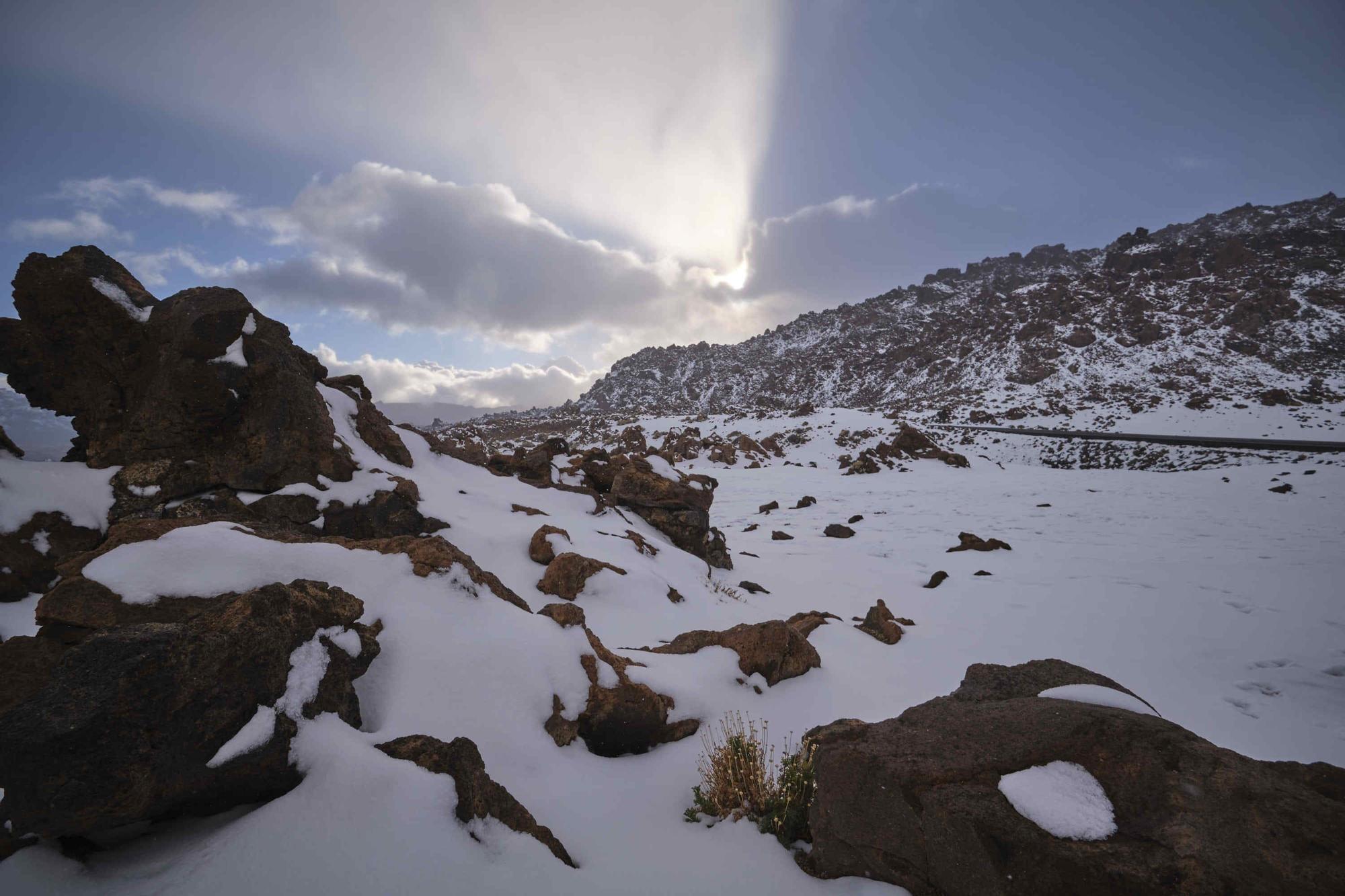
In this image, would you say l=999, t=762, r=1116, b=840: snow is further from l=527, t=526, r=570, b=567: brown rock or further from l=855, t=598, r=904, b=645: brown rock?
l=527, t=526, r=570, b=567: brown rock

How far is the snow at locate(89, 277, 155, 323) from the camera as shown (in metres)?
5.90

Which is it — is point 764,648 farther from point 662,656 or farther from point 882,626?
point 882,626

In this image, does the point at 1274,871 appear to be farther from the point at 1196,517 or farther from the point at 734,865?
the point at 1196,517

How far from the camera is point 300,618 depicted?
2.80 meters

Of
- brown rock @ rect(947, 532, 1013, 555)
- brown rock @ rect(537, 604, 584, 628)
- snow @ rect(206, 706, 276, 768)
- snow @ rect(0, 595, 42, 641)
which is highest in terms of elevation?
snow @ rect(206, 706, 276, 768)

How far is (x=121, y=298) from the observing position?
19.8 ft

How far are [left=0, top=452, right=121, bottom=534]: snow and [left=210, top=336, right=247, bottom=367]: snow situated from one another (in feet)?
5.29

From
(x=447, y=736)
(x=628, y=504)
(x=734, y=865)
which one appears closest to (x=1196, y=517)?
(x=628, y=504)

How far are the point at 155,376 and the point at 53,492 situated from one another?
1.56 m

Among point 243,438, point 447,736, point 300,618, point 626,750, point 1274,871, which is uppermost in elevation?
point 243,438

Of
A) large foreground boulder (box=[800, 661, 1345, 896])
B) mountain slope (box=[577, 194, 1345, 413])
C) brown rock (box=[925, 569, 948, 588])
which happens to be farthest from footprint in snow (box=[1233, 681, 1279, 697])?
mountain slope (box=[577, 194, 1345, 413])

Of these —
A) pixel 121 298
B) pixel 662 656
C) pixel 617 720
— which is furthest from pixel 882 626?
pixel 121 298

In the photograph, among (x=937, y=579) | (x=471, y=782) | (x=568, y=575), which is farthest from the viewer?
(x=937, y=579)

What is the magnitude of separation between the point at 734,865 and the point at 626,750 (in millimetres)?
1333
